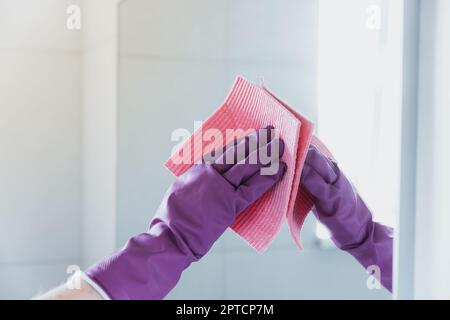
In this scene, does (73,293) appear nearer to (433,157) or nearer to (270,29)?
(433,157)

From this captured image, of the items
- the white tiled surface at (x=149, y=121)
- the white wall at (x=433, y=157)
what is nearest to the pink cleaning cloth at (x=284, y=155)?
the white wall at (x=433, y=157)

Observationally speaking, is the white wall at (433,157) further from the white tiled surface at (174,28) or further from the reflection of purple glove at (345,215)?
the white tiled surface at (174,28)

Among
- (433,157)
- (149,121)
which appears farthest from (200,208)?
(149,121)

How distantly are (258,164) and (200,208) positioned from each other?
4 cm

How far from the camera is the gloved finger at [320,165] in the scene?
33 cm

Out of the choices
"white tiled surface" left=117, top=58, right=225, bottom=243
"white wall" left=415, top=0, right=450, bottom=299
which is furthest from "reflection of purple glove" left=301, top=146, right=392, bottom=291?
"white tiled surface" left=117, top=58, right=225, bottom=243

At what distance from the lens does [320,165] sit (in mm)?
333

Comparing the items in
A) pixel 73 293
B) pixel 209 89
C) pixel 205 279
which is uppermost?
pixel 209 89

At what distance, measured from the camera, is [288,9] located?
2.28 ft

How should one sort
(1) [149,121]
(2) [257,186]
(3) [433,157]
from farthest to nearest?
(1) [149,121] → (2) [257,186] → (3) [433,157]

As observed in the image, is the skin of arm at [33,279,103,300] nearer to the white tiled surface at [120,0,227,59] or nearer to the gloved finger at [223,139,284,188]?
the gloved finger at [223,139,284,188]

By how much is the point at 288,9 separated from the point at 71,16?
28cm

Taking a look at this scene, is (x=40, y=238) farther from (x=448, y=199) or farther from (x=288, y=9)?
(x=448, y=199)
